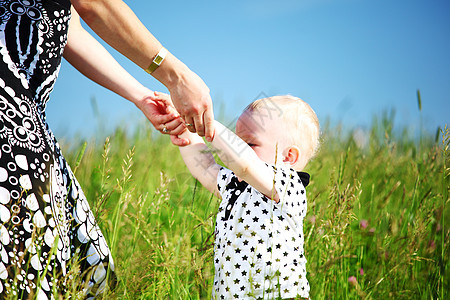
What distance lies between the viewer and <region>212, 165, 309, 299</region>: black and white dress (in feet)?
4.62

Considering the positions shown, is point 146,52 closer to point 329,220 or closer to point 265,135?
point 265,135

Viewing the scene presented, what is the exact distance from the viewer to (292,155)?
1.58m

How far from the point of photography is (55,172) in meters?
1.18

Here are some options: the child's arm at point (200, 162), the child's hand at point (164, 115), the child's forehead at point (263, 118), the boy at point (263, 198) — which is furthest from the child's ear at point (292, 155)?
the child's hand at point (164, 115)

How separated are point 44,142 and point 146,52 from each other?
39 cm

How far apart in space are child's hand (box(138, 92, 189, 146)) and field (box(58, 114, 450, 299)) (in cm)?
22

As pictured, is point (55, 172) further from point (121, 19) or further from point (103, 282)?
point (121, 19)

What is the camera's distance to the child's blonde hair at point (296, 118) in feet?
5.16

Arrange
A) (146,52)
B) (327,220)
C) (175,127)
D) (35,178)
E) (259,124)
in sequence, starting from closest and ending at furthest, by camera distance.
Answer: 1. (35,178)
2. (146,52)
3. (327,220)
4. (259,124)
5. (175,127)

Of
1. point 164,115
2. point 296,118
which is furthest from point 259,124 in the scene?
point 164,115

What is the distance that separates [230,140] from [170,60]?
1.05 ft

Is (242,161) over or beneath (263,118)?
beneath

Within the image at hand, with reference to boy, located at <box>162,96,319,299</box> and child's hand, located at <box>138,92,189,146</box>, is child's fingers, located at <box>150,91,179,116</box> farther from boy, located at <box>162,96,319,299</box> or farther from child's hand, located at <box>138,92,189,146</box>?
boy, located at <box>162,96,319,299</box>

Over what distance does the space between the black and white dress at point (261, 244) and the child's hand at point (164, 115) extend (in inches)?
14.0
